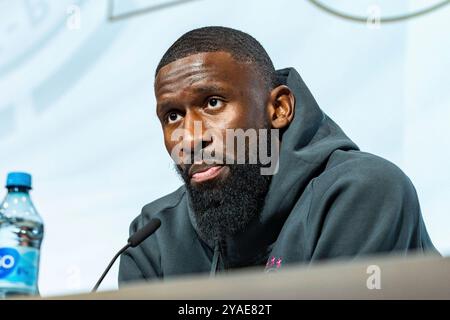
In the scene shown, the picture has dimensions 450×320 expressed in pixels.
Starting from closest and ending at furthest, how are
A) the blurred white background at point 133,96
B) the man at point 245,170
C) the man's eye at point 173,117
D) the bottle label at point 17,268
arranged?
the bottle label at point 17,268 → the man at point 245,170 → the blurred white background at point 133,96 → the man's eye at point 173,117

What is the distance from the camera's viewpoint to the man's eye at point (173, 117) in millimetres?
1579

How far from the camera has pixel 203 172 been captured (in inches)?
59.3

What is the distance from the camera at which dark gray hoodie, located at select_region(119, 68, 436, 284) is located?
50.8 inches

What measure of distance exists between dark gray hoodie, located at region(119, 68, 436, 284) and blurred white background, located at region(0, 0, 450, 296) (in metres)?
0.07

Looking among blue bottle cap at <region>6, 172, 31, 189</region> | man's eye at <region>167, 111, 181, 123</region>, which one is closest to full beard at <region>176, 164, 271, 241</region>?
man's eye at <region>167, 111, 181, 123</region>

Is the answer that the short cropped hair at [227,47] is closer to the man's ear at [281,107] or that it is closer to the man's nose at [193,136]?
the man's ear at [281,107]

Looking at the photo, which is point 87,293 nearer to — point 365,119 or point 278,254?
point 278,254

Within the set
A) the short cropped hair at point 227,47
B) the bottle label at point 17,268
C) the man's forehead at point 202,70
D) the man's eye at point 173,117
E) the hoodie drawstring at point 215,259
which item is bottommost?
the hoodie drawstring at point 215,259

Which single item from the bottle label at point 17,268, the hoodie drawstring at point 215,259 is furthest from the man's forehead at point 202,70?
the bottle label at point 17,268

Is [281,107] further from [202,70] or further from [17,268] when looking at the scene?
[17,268]

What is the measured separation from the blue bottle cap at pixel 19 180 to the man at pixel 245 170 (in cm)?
32

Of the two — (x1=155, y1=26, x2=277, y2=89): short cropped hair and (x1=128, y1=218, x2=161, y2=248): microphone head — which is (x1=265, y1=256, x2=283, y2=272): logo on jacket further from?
(x1=155, y1=26, x2=277, y2=89): short cropped hair

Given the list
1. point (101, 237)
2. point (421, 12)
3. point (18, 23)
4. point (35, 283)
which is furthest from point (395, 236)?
point (18, 23)

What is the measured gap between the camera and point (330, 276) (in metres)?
0.67
